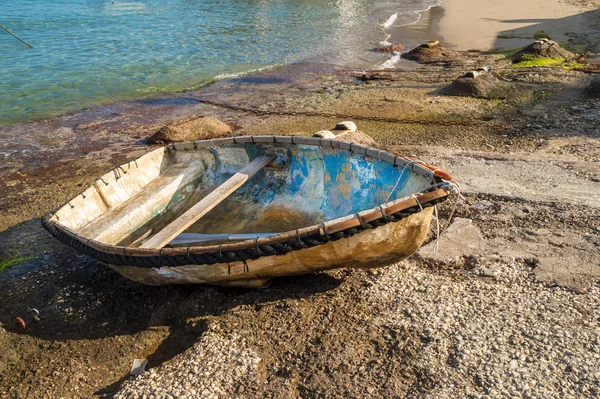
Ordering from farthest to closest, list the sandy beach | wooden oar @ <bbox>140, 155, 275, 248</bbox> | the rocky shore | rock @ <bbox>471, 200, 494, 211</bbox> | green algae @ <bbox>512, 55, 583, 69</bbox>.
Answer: the sandy beach, green algae @ <bbox>512, 55, 583, 69</bbox>, rock @ <bbox>471, 200, 494, 211</bbox>, wooden oar @ <bbox>140, 155, 275, 248</bbox>, the rocky shore


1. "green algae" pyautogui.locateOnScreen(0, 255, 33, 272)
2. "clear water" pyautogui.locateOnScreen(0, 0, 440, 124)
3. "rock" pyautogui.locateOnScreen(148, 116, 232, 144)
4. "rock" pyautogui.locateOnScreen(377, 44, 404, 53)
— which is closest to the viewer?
"green algae" pyautogui.locateOnScreen(0, 255, 33, 272)

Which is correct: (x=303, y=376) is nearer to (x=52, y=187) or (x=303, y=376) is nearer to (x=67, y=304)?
(x=67, y=304)

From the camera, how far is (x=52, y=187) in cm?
832

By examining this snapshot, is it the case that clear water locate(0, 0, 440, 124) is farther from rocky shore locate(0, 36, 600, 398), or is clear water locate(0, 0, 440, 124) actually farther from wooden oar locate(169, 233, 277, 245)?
wooden oar locate(169, 233, 277, 245)

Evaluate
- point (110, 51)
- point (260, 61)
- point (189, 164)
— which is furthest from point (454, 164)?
point (110, 51)

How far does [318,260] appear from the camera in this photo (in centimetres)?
434

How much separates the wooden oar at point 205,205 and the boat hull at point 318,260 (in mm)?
465

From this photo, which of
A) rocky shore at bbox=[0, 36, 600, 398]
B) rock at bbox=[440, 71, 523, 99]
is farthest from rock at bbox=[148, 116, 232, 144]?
rock at bbox=[440, 71, 523, 99]

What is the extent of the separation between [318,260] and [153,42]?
57.3ft

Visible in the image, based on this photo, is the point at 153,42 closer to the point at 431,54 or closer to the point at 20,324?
the point at 431,54

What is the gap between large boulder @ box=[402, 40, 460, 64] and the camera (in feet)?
50.5

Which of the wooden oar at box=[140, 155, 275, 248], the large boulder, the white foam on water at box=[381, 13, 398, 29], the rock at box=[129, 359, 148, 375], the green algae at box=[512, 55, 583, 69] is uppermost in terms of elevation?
the wooden oar at box=[140, 155, 275, 248]

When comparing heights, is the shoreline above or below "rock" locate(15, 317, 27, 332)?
below

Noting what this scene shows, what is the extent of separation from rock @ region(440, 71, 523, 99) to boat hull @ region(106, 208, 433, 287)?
789 centimetres
